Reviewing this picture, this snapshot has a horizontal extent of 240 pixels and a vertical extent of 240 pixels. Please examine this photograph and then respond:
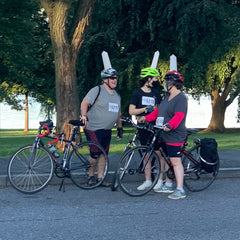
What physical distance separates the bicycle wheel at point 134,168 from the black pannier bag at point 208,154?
0.67 metres

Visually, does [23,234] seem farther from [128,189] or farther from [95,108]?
[95,108]

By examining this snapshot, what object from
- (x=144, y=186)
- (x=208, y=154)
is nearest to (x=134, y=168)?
(x=144, y=186)

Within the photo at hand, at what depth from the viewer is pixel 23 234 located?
5.06 meters

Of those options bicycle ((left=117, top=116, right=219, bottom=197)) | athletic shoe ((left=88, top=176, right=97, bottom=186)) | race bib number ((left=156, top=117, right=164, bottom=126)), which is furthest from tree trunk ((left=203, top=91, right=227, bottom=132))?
race bib number ((left=156, top=117, right=164, bottom=126))

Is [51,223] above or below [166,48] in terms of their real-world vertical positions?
below

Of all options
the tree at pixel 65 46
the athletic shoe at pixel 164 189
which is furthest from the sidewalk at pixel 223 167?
the tree at pixel 65 46

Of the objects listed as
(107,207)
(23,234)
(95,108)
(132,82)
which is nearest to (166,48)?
(132,82)

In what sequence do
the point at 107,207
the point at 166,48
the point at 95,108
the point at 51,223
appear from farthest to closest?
the point at 166,48 → the point at 95,108 → the point at 107,207 → the point at 51,223

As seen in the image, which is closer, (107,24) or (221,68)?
(221,68)

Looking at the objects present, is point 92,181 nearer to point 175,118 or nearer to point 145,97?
point 145,97

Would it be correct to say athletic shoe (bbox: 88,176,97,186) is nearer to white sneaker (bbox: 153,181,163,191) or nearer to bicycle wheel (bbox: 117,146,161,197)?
bicycle wheel (bbox: 117,146,161,197)

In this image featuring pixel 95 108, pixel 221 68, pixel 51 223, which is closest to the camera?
pixel 51 223

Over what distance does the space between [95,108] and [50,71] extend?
89.1 ft

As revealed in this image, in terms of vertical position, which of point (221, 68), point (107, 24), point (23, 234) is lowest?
point (23, 234)
